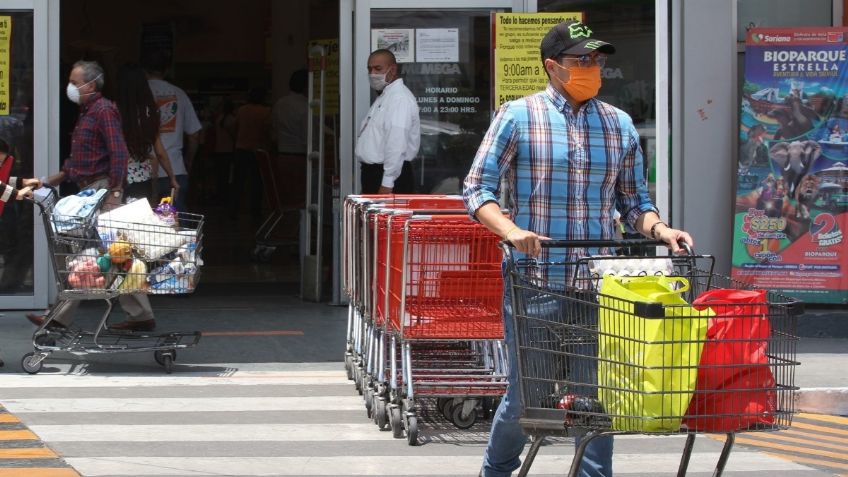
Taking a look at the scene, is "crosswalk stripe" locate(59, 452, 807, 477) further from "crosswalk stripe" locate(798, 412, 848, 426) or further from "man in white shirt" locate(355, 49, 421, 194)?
"man in white shirt" locate(355, 49, 421, 194)

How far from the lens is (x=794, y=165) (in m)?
11.5

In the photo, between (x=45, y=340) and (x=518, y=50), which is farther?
(x=518, y=50)

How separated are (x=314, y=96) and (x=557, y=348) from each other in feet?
27.6

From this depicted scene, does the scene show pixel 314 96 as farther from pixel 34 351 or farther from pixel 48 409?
pixel 48 409

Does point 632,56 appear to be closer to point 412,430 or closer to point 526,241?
point 412,430

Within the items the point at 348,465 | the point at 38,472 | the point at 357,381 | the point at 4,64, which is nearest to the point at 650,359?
the point at 348,465

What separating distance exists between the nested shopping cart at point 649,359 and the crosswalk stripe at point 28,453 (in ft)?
10.6

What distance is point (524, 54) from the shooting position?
11.9 m

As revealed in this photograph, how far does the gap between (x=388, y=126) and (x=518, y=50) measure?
4.40 ft

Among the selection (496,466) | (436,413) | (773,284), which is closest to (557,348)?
(496,466)

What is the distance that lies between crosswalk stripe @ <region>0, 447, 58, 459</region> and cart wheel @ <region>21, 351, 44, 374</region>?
87.4 inches

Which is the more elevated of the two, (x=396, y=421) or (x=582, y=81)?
(x=582, y=81)

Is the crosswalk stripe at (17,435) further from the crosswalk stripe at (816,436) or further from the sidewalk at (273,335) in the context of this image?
the crosswalk stripe at (816,436)

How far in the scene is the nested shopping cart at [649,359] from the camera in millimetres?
4504
